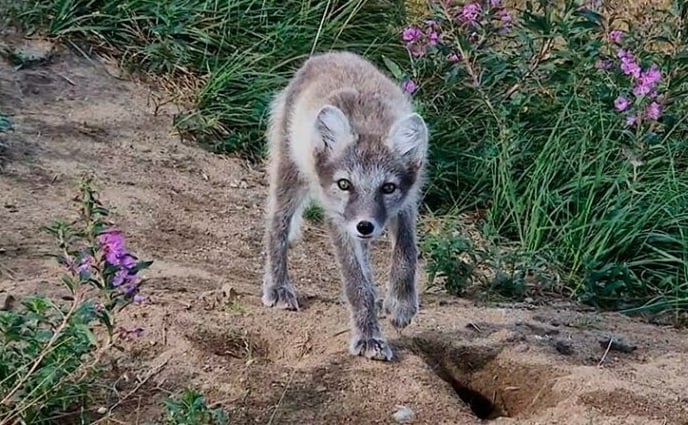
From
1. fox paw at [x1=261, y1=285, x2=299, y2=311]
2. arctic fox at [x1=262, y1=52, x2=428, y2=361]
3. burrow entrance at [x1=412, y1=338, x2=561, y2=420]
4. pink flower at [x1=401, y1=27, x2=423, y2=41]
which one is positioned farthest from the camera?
pink flower at [x1=401, y1=27, x2=423, y2=41]

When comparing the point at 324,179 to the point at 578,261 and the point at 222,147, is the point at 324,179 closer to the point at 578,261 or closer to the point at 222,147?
the point at 578,261

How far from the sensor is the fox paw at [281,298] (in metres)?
4.72

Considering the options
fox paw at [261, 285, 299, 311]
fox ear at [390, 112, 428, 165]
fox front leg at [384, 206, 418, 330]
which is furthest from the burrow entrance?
fox ear at [390, 112, 428, 165]

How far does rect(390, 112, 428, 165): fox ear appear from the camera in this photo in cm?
441

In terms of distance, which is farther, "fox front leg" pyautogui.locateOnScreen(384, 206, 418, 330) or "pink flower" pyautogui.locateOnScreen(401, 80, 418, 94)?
"pink flower" pyautogui.locateOnScreen(401, 80, 418, 94)

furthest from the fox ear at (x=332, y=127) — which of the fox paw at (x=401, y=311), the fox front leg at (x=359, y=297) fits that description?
the fox paw at (x=401, y=311)

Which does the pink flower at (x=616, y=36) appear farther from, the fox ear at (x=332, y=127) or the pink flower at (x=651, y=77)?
the fox ear at (x=332, y=127)

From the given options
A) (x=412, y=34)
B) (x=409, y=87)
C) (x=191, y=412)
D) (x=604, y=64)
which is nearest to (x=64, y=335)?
(x=191, y=412)

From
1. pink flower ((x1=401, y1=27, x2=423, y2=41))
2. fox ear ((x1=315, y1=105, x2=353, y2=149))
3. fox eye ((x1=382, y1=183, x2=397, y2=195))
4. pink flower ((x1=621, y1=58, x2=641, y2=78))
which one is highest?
fox ear ((x1=315, y1=105, x2=353, y2=149))

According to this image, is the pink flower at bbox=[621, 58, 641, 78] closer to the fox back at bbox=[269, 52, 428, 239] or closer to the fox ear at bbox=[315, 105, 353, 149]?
the fox back at bbox=[269, 52, 428, 239]

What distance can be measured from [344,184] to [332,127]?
0.22 m

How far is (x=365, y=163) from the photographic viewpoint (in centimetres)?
439

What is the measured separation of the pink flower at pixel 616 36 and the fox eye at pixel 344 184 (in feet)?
8.33

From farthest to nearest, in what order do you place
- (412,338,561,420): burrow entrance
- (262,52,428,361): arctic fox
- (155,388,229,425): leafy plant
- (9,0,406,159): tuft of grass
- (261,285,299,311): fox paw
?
(9,0,406,159): tuft of grass
(261,285,299,311): fox paw
(262,52,428,361): arctic fox
(412,338,561,420): burrow entrance
(155,388,229,425): leafy plant
